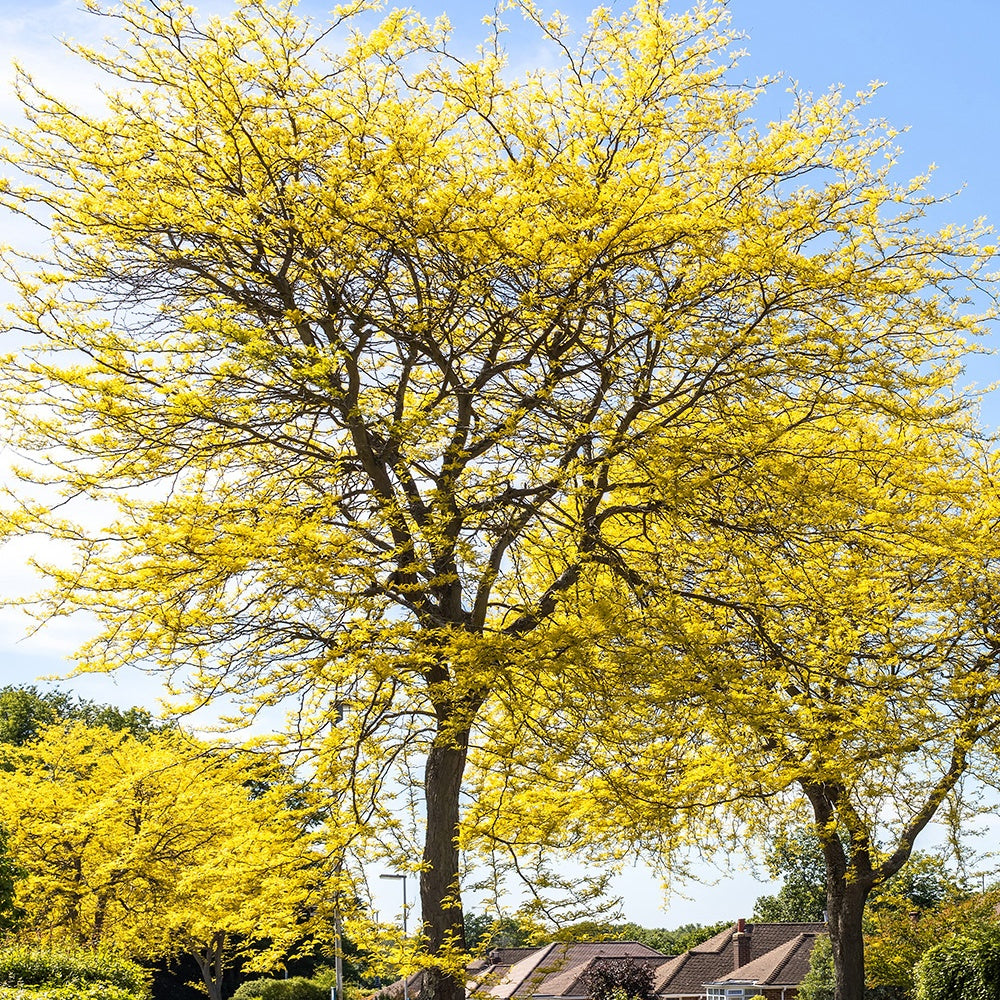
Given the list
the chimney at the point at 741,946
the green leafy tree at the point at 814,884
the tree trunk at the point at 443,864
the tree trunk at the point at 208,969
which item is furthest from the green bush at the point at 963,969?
the chimney at the point at 741,946

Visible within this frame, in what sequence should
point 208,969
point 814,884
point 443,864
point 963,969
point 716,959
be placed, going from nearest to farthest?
point 443,864 → point 963,969 → point 208,969 → point 716,959 → point 814,884

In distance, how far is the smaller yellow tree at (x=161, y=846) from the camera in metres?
9.85

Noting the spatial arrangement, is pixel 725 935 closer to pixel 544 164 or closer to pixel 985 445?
pixel 985 445

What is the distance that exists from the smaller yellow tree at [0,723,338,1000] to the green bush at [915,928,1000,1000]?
431 inches

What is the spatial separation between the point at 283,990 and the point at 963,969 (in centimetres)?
2480

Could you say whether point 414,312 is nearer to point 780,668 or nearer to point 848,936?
point 780,668

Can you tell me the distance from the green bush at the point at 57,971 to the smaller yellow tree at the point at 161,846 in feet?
3.50

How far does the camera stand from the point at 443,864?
34.6 feet

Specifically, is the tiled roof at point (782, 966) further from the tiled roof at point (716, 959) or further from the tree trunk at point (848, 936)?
the tree trunk at point (848, 936)

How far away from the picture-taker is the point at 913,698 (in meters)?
14.2

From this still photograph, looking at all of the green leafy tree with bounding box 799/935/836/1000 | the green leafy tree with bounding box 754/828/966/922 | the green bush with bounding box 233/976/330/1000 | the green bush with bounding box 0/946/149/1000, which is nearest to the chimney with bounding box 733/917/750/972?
the green leafy tree with bounding box 754/828/966/922

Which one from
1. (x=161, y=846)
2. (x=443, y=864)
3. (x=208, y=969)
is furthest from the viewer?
(x=208, y=969)

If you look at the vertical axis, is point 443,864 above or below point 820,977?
above

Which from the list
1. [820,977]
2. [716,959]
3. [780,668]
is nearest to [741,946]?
[716,959]
